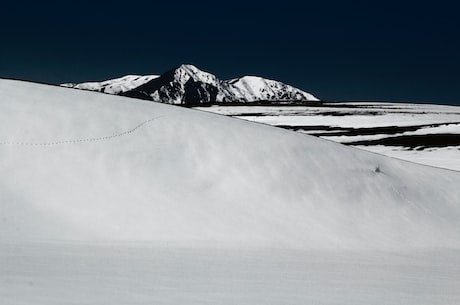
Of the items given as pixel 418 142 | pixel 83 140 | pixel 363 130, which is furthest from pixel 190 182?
pixel 363 130

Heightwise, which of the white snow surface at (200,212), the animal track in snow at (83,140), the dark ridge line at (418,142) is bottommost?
the dark ridge line at (418,142)

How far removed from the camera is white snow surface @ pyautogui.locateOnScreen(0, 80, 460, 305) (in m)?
4.99

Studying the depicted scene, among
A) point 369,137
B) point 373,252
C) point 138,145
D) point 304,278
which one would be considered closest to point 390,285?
point 304,278

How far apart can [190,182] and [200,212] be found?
27.2 inches

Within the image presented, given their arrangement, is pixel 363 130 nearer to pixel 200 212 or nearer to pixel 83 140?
pixel 83 140

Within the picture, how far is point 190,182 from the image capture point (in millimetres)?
8258

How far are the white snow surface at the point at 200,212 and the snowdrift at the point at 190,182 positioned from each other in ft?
0.08

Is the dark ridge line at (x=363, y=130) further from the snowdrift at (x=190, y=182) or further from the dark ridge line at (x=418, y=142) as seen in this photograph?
the snowdrift at (x=190, y=182)

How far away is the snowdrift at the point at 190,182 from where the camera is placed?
732cm

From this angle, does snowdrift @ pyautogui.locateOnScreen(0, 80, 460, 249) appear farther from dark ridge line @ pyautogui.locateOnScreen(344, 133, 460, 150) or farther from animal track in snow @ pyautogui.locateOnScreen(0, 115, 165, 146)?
dark ridge line @ pyautogui.locateOnScreen(344, 133, 460, 150)

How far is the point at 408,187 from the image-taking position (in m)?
9.59

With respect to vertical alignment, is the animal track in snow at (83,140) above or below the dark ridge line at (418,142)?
above

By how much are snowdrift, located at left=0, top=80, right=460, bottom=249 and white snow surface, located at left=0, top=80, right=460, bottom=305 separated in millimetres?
25

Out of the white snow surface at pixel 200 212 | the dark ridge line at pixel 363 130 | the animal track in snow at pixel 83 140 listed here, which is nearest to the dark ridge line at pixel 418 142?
the dark ridge line at pixel 363 130
